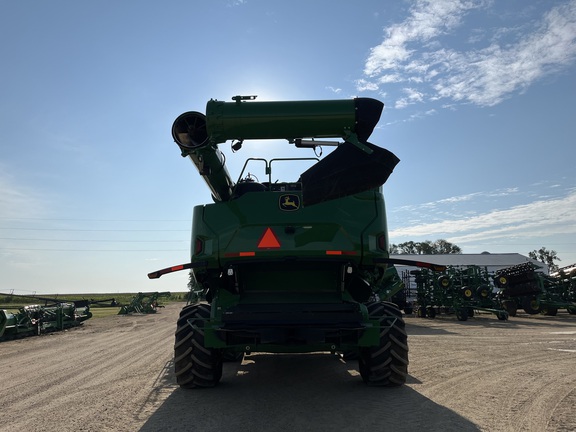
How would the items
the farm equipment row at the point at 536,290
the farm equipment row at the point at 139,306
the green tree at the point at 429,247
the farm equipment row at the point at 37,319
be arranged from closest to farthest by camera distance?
the farm equipment row at the point at 37,319 < the farm equipment row at the point at 536,290 < the farm equipment row at the point at 139,306 < the green tree at the point at 429,247

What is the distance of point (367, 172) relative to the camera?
4305 millimetres

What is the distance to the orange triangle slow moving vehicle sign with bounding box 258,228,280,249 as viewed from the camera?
5352 millimetres

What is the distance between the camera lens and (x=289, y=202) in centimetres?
559

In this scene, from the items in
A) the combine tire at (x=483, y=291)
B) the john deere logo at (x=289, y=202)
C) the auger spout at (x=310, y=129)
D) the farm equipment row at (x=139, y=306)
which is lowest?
the farm equipment row at (x=139, y=306)

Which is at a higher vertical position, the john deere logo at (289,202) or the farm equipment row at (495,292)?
the john deere logo at (289,202)

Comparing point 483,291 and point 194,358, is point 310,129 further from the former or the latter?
point 483,291

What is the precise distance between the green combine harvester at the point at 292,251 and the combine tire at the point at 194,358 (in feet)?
0.05

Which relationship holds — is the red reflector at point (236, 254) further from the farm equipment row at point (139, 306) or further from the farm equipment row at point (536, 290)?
the farm equipment row at point (139, 306)

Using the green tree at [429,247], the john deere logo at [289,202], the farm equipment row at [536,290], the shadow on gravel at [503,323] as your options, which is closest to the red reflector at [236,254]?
the john deere logo at [289,202]

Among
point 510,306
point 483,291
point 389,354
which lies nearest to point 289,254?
point 389,354

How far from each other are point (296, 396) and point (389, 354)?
1.36 m

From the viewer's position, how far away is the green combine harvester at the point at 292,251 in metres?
4.54

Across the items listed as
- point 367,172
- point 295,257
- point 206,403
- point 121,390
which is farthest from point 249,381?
point 367,172

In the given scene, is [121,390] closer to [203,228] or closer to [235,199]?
[203,228]
